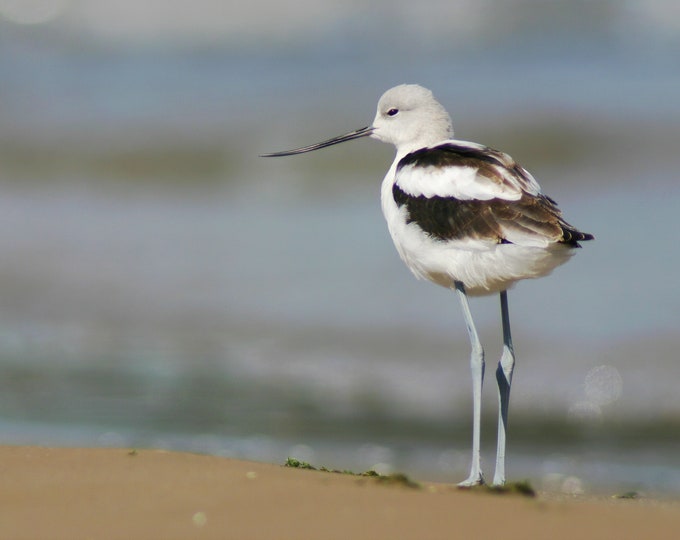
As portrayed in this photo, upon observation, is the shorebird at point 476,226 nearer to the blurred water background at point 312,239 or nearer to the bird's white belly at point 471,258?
the bird's white belly at point 471,258

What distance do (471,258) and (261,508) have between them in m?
1.84

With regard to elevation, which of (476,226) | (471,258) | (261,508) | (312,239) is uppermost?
(312,239)

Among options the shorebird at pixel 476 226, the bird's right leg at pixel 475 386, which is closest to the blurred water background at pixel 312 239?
the bird's right leg at pixel 475 386

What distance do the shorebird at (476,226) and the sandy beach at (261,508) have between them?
85 centimetres

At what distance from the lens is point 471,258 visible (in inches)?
213

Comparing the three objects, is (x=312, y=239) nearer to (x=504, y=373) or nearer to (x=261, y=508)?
(x=504, y=373)

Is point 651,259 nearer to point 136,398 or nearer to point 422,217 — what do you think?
point 136,398

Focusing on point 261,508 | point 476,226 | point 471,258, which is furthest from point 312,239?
point 261,508

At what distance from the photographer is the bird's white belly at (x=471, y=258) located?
5273mm

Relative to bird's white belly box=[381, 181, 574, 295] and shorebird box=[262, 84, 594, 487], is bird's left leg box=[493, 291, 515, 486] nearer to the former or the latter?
shorebird box=[262, 84, 594, 487]

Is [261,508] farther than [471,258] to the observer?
No

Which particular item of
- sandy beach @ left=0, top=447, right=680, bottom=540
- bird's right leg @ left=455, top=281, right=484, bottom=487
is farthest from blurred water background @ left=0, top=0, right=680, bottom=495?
sandy beach @ left=0, top=447, right=680, bottom=540

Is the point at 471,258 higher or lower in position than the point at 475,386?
higher

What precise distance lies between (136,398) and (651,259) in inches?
204
